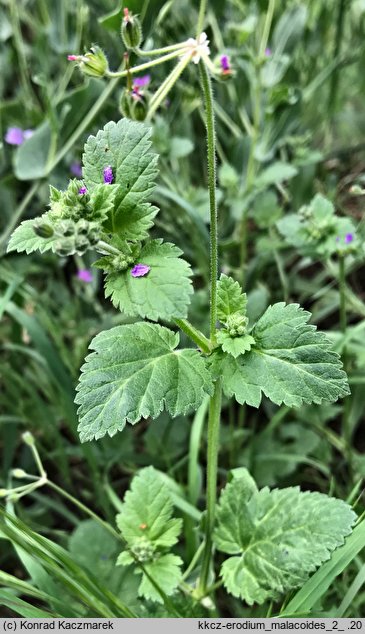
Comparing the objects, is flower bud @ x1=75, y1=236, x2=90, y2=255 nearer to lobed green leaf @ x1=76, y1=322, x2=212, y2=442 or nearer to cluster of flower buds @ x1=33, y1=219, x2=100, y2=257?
cluster of flower buds @ x1=33, y1=219, x2=100, y2=257

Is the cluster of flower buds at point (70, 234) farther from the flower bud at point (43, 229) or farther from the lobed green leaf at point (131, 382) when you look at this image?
the lobed green leaf at point (131, 382)

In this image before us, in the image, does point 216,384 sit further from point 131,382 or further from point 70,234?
point 70,234

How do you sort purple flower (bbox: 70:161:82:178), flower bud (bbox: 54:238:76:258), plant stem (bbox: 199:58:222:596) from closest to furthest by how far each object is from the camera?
flower bud (bbox: 54:238:76:258) → plant stem (bbox: 199:58:222:596) → purple flower (bbox: 70:161:82:178)

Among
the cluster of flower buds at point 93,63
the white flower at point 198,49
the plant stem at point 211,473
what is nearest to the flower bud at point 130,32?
the cluster of flower buds at point 93,63

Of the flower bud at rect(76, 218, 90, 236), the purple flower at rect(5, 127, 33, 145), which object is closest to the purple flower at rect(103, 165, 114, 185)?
the flower bud at rect(76, 218, 90, 236)

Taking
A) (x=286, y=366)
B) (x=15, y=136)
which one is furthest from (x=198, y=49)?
(x=15, y=136)

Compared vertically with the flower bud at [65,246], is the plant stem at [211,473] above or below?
below
